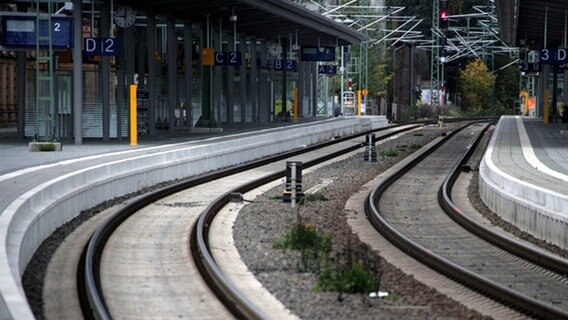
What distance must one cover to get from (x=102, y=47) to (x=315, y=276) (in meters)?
23.4

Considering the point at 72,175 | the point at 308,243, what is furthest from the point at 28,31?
the point at 308,243

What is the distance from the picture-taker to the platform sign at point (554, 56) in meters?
46.2

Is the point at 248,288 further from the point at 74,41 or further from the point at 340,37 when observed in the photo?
the point at 340,37

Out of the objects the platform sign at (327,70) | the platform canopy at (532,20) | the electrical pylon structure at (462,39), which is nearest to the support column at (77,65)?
the platform canopy at (532,20)

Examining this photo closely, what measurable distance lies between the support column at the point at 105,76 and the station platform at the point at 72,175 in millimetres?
826

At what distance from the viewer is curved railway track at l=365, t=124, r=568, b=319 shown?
43.0ft

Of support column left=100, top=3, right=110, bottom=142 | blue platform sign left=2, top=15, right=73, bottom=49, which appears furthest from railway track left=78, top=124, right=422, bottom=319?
support column left=100, top=3, right=110, bottom=142

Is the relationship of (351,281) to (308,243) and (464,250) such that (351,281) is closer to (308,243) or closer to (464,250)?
(308,243)

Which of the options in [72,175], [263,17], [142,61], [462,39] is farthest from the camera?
[462,39]

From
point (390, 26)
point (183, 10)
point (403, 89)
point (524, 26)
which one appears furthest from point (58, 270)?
point (390, 26)

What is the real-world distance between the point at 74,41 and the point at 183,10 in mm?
10610

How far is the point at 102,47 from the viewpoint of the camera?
3616cm

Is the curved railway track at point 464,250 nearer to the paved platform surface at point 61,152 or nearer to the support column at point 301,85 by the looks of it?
the paved platform surface at point 61,152

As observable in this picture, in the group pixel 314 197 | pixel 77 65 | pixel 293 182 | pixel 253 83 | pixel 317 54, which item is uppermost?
pixel 317 54
